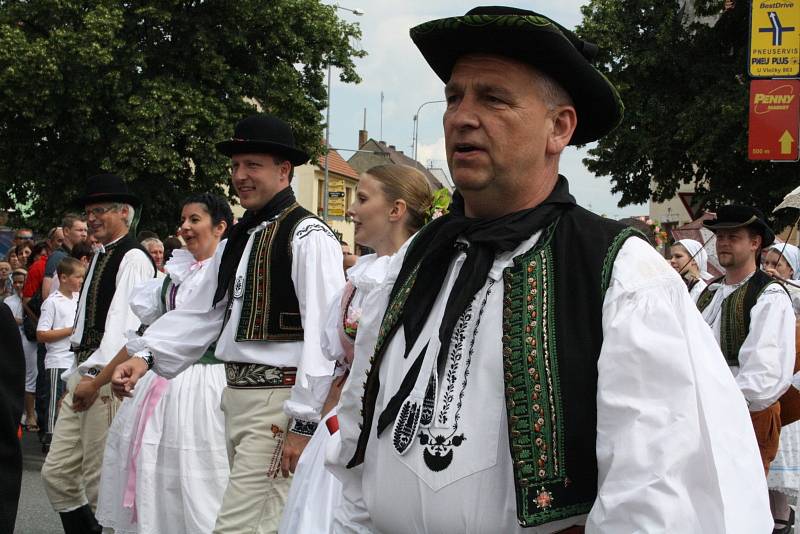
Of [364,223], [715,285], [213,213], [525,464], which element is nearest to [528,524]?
[525,464]

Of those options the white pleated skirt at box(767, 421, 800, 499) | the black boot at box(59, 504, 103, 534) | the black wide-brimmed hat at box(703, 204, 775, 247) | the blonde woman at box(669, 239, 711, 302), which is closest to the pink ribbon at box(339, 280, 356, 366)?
the black boot at box(59, 504, 103, 534)

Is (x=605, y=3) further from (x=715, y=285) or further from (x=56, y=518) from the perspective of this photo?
(x=56, y=518)

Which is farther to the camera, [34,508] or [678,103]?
[678,103]

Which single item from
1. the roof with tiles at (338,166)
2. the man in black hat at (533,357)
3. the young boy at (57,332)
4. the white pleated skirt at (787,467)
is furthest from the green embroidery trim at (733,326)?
the roof with tiles at (338,166)

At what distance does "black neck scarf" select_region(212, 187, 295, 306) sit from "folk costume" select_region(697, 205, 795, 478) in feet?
10.4

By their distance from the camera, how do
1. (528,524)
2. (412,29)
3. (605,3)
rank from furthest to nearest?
(605,3), (412,29), (528,524)

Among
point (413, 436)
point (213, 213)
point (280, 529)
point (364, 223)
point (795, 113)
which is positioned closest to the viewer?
point (413, 436)

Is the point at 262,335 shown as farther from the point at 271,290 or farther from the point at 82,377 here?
the point at 82,377

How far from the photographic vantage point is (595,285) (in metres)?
2.06

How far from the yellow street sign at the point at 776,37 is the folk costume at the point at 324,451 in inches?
383

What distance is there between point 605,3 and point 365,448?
88.1ft

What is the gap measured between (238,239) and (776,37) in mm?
9840

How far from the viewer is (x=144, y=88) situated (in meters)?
25.9

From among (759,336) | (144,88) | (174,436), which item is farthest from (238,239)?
(144,88)
